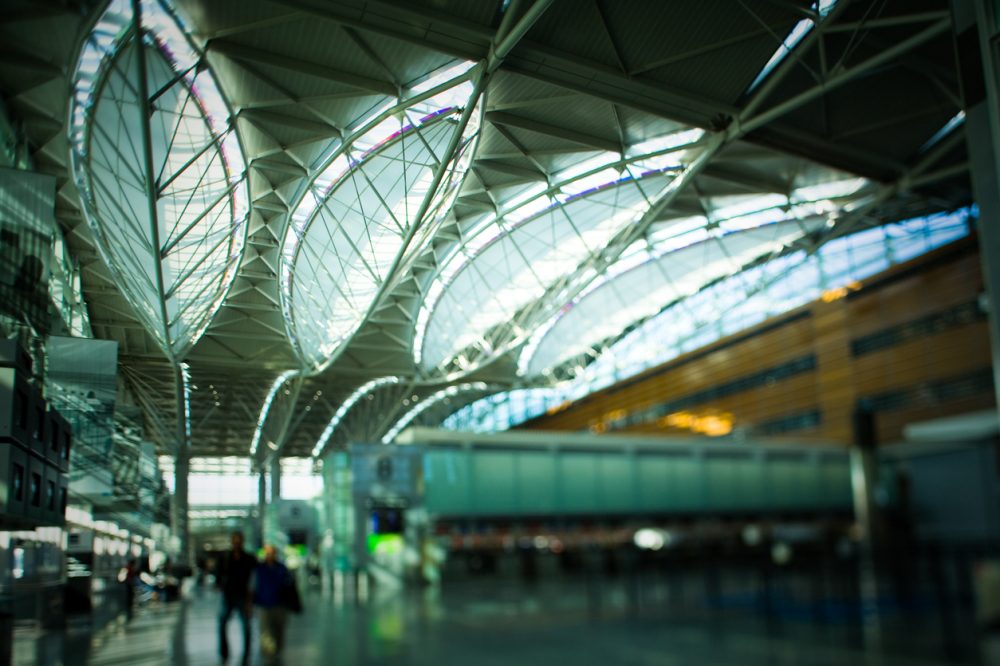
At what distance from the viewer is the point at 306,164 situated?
2745cm

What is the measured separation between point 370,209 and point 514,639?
71.5 feet

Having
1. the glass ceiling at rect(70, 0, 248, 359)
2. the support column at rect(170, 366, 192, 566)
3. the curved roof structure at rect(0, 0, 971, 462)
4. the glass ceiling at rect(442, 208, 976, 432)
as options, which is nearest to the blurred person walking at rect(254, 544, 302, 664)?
the support column at rect(170, 366, 192, 566)

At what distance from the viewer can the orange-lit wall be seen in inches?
531

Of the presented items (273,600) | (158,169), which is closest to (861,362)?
(273,600)

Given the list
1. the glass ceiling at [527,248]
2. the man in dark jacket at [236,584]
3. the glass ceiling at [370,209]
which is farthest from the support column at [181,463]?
the glass ceiling at [527,248]

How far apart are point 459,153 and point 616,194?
36.1ft

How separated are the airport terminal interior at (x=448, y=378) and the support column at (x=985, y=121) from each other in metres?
0.05

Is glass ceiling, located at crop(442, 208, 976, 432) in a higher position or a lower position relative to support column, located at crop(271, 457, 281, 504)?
higher

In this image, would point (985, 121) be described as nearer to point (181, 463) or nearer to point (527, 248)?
point (181, 463)

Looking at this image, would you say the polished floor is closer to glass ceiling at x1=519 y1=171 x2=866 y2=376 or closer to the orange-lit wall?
the orange-lit wall

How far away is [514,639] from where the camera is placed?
12555mm

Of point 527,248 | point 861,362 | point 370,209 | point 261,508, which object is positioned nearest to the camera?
point 261,508

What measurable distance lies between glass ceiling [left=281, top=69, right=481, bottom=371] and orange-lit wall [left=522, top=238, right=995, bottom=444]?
11543 mm

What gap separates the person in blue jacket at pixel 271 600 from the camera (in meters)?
11.8
